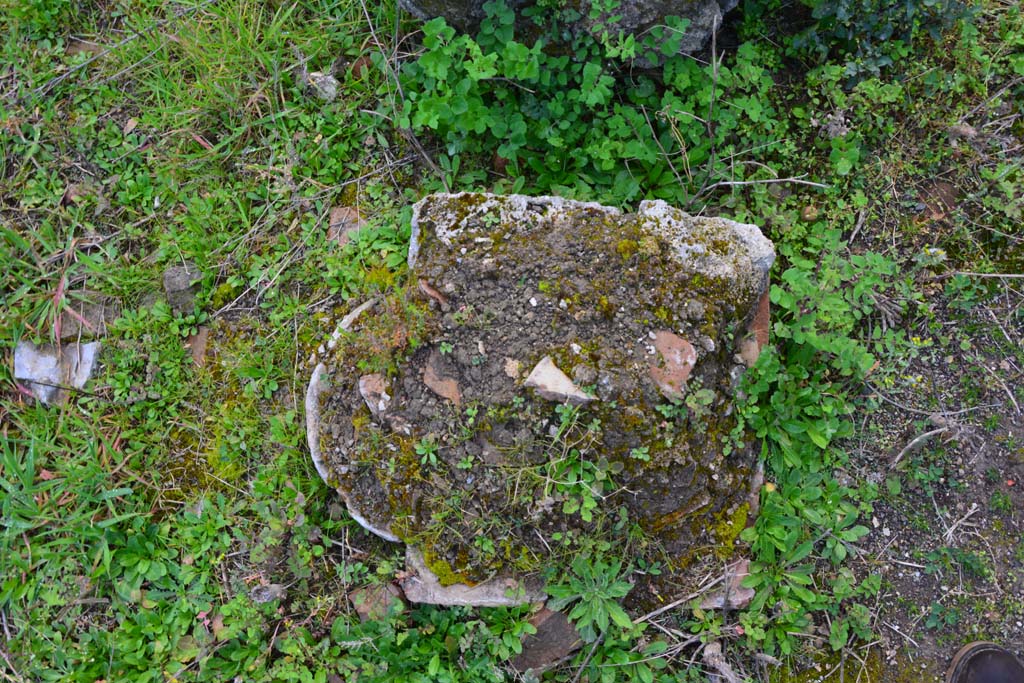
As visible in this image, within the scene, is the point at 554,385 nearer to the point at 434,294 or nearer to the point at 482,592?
the point at 434,294

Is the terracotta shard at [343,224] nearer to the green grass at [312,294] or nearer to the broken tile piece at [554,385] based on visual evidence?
the green grass at [312,294]

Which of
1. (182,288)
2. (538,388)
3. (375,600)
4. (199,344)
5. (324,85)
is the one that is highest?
(324,85)

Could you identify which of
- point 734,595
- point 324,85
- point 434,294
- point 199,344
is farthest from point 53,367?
point 734,595

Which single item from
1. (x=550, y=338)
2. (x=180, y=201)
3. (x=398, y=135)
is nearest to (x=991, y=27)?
(x=550, y=338)

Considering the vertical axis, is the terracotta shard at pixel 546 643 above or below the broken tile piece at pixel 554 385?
below

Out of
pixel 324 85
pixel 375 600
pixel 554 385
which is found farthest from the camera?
pixel 324 85

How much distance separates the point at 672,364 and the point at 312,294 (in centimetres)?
178

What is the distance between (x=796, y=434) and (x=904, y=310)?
2.77 ft

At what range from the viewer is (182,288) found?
3.31 m

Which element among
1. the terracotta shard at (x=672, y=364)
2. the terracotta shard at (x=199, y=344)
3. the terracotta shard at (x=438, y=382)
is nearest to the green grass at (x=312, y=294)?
the terracotta shard at (x=199, y=344)

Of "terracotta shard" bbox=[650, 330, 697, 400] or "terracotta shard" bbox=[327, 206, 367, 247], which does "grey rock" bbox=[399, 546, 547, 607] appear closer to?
"terracotta shard" bbox=[650, 330, 697, 400]

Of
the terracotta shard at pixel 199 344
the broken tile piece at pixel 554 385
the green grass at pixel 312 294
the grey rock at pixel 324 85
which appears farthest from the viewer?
the grey rock at pixel 324 85

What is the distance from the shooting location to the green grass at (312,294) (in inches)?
111

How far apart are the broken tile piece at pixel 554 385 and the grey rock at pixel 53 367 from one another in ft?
7.64
